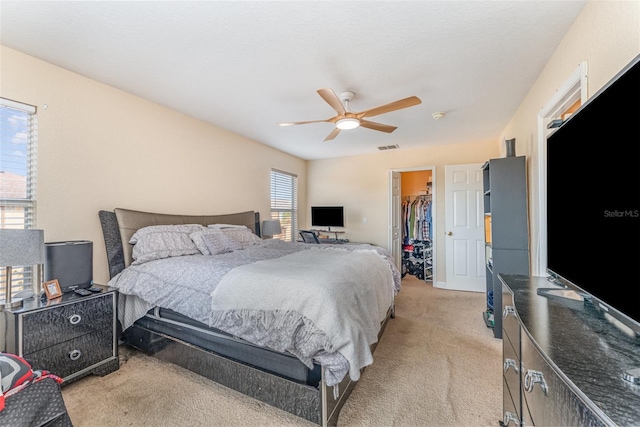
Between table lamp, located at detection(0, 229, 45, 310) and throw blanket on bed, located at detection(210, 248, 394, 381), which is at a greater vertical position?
table lamp, located at detection(0, 229, 45, 310)

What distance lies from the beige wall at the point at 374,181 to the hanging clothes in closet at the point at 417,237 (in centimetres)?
42

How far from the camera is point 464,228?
462cm

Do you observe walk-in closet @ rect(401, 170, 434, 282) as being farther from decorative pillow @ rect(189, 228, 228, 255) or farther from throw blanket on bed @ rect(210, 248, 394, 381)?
decorative pillow @ rect(189, 228, 228, 255)

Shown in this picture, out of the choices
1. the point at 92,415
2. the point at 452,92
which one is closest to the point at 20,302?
the point at 92,415

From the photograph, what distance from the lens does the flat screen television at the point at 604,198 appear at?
807 mm

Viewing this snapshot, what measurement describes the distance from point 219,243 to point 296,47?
2042 millimetres

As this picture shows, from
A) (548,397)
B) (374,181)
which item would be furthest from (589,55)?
(374,181)

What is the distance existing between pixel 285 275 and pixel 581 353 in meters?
1.44

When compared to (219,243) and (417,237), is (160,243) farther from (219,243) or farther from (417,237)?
(417,237)

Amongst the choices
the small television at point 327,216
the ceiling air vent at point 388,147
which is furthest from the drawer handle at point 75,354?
the ceiling air vent at point 388,147

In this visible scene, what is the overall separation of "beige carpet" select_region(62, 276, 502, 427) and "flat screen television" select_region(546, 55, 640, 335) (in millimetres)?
1174

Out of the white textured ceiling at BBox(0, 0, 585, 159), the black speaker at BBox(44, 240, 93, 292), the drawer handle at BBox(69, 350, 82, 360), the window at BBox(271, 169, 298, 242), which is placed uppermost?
the white textured ceiling at BBox(0, 0, 585, 159)

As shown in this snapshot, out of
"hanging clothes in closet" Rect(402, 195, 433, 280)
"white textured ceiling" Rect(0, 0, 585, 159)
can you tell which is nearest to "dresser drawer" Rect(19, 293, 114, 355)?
"white textured ceiling" Rect(0, 0, 585, 159)

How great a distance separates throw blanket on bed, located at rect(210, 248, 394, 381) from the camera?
1.54m
